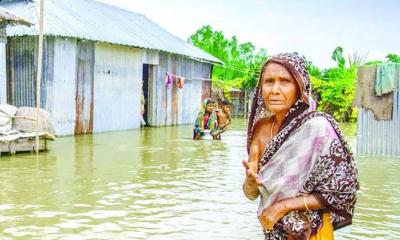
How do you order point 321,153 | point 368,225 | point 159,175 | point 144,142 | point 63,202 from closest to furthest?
point 321,153 → point 368,225 → point 63,202 → point 159,175 → point 144,142

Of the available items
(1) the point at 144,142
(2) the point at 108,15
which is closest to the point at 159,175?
(1) the point at 144,142

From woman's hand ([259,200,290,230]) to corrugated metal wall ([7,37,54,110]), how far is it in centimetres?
1370

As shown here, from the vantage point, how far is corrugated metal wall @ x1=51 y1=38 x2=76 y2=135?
1529 cm

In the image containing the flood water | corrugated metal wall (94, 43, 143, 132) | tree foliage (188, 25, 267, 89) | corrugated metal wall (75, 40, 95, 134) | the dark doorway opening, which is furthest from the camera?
tree foliage (188, 25, 267, 89)

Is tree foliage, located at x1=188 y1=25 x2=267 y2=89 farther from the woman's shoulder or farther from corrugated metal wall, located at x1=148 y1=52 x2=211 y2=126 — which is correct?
the woman's shoulder

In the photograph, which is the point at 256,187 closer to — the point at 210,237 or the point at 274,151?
the point at 274,151

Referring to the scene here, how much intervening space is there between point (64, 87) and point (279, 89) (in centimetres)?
1410

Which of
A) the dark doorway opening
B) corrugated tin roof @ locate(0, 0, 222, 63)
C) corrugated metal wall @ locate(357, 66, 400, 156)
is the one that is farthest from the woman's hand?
the dark doorway opening

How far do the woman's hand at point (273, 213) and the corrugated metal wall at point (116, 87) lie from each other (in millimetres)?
15427

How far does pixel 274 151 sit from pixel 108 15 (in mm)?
19835

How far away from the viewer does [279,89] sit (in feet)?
7.29

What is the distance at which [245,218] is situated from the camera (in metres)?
5.97

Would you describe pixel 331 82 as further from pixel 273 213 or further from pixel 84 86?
pixel 273 213

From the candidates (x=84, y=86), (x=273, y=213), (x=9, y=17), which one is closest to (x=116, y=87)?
(x=84, y=86)
